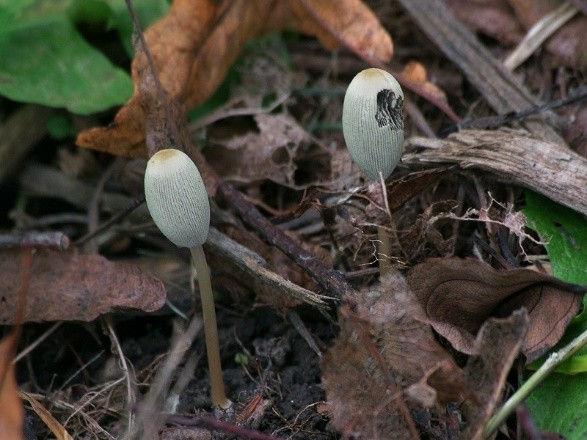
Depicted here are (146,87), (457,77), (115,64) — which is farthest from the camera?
(115,64)

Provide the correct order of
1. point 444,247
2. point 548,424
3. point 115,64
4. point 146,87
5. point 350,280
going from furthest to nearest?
point 115,64
point 146,87
point 350,280
point 444,247
point 548,424

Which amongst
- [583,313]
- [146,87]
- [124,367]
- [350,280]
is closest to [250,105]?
[146,87]

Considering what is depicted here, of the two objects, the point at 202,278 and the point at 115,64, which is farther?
the point at 115,64

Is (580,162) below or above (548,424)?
above

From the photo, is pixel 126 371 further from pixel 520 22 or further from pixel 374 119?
pixel 520 22

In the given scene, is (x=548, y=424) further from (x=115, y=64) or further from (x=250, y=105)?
(x=115, y=64)

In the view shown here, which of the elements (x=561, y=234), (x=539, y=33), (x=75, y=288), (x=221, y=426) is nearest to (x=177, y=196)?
(x=221, y=426)

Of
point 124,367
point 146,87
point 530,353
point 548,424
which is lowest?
point 124,367
